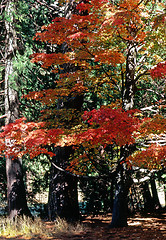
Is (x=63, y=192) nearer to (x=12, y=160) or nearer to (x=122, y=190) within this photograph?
(x=12, y=160)

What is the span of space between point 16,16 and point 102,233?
316 inches

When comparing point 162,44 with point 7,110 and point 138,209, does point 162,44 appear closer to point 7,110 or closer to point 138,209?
point 7,110

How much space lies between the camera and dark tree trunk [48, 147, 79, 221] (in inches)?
378

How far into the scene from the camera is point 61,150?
999cm

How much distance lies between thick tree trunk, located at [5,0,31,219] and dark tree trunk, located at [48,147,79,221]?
1144 mm

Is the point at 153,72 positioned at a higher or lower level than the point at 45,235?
higher

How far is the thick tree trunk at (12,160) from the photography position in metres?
9.77

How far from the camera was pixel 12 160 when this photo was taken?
9.93 meters

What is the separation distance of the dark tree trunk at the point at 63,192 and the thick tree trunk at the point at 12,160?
3.75 feet

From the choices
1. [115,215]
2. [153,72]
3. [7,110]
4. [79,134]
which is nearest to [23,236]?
[115,215]

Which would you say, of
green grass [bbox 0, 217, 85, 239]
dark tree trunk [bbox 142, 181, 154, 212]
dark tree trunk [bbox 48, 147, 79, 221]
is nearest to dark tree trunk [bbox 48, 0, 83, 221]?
dark tree trunk [bbox 48, 147, 79, 221]

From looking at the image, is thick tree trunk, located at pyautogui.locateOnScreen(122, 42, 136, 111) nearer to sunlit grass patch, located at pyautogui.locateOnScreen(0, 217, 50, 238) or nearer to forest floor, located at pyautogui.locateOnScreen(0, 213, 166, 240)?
forest floor, located at pyautogui.locateOnScreen(0, 213, 166, 240)

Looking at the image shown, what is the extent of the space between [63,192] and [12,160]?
7.43 ft

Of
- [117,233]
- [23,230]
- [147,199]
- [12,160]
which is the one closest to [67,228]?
[23,230]
